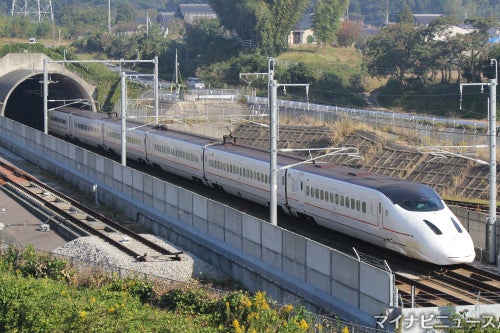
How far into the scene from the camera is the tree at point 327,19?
4636 inches

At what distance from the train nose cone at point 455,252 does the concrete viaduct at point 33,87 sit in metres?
47.2

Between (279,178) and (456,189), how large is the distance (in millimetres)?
16317

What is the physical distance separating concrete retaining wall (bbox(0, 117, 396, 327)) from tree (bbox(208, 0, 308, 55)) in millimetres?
65807

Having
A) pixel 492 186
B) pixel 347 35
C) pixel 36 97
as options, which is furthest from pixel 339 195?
pixel 347 35

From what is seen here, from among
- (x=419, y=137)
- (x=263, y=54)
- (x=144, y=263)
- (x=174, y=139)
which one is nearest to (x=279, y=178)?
(x=144, y=263)

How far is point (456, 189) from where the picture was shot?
47.7m

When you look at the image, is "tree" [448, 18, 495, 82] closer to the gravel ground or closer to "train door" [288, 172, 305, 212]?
"train door" [288, 172, 305, 212]

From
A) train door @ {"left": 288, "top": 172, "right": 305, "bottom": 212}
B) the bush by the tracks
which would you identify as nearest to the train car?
train door @ {"left": 288, "top": 172, "right": 305, "bottom": 212}

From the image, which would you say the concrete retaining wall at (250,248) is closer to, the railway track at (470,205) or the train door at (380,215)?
the train door at (380,215)

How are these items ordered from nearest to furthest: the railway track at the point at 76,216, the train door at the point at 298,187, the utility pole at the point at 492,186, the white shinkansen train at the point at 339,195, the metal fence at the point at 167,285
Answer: the metal fence at the point at 167,285 → the white shinkansen train at the point at 339,195 → the utility pole at the point at 492,186 → the railway track at the point at 76,216 → the train door at the point at 298,187

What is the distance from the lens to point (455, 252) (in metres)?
25.2

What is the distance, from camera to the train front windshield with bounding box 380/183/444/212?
2662 cm

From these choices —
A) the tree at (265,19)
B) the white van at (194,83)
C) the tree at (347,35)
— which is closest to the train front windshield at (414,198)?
the white van at (194,83)

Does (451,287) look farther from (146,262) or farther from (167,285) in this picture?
(146,262)
